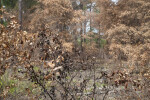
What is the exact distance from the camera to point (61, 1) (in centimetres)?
989

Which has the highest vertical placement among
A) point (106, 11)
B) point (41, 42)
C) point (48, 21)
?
point (106, 11)

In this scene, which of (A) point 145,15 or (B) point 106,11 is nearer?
(A) point 145,15

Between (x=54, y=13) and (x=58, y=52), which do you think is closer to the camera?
(x=58, y=52)

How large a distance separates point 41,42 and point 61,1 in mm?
7517

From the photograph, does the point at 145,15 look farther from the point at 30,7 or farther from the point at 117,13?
the point at 30,7

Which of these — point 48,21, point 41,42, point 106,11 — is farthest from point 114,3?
point 41,42

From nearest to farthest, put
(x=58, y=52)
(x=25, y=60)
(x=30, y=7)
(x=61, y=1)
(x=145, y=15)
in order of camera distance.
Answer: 1. (x=25, y=60)
2. (x=58, y=52)
3. (x=145, y=15)
4. (x=61, y=1)
5. (x=30, y=7)

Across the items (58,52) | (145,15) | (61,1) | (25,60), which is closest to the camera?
(25,60)

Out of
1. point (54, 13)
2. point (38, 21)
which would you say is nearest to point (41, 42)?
point (54, 13)

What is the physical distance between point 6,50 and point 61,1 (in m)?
8.11

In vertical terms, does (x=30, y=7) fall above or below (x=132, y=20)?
above

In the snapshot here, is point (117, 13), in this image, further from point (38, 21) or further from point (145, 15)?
point (38, 21)

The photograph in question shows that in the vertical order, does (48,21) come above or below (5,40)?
above

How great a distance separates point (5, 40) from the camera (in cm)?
250
